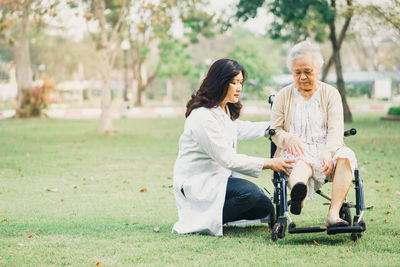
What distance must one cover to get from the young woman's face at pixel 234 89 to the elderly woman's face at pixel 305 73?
459 mm

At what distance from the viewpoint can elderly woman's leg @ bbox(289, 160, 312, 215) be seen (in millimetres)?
4230

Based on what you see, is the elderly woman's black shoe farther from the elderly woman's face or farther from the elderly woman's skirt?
the elderly woman's face

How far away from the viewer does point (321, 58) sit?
15.5 ft

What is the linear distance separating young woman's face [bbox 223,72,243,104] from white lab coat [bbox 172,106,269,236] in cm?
11

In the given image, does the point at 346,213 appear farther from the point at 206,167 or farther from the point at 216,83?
the point at 216,83

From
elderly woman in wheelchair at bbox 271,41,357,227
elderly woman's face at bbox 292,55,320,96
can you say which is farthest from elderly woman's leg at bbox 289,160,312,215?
elderly woman's face at bbox 292,55,320,96

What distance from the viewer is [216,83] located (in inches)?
186

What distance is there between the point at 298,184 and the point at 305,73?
3.42 feet

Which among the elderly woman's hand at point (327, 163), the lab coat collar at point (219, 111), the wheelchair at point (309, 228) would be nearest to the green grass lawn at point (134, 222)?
the wheelchair at point (309, 228)

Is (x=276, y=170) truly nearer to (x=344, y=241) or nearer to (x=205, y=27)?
(x=344, y=241)

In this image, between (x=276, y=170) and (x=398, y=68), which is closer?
(x=276, y=170)

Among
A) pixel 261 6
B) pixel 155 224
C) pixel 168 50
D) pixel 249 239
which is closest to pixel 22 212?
pixel 155 224

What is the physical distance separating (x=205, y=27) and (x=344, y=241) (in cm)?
3128

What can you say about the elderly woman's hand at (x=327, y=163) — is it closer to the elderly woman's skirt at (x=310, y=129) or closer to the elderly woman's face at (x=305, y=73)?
the elderly woman's skirt at (x=310, y=129)
